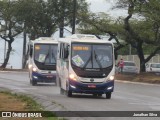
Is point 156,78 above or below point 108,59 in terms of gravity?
below

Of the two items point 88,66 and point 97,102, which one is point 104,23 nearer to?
point 88,66

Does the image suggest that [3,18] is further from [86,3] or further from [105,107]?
[105,107]

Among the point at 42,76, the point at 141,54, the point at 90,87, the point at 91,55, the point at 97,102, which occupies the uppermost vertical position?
the point at 91,55

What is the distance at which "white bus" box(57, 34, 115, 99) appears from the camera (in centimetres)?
2634

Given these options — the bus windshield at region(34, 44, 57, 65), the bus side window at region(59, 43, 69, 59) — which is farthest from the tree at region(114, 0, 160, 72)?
the bus side window at region(59, 43, 69, 59)

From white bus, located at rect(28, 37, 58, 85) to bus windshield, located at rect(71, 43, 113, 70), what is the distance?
10448 millimetres

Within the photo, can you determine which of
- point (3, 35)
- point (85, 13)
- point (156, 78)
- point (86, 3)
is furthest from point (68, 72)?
point (3, 35)

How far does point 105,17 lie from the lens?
59375mm

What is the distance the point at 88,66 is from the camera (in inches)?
1042

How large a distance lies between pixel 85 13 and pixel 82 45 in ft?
103

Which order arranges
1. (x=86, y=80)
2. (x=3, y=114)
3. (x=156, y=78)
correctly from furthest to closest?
(x=156, y=78)
(x=86, y=80)
(x=3, y=114)

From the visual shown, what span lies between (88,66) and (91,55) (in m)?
0.58

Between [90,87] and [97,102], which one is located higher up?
[90,87]

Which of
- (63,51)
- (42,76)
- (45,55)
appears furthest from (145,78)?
(63,51)
